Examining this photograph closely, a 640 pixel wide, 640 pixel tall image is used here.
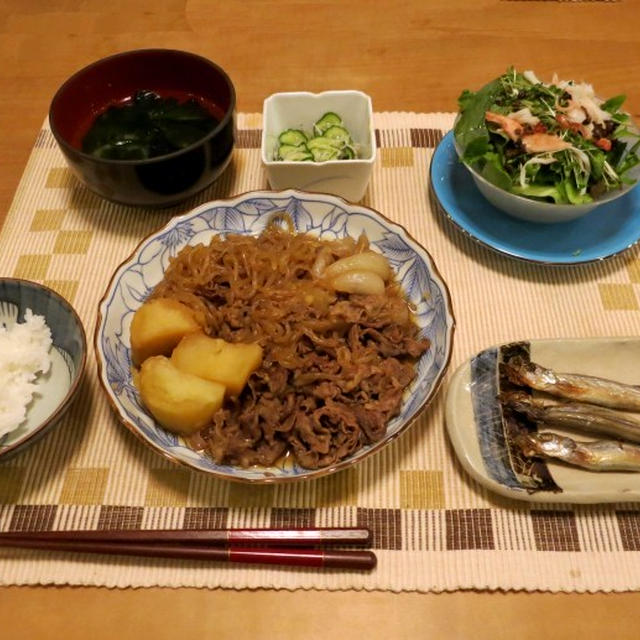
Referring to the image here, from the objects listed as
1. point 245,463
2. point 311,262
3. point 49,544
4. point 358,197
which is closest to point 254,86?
point 358,197

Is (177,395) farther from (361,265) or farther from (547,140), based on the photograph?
(547,140)

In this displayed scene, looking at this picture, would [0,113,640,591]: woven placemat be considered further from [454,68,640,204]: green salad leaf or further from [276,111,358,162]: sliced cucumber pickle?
[276,111,358,162]: sliced cucumber pickle

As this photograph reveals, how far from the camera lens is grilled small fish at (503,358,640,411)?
1972 mm

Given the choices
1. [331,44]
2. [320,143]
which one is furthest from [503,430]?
[331,44]

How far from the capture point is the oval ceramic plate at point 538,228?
2.41 m

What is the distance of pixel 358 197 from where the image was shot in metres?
2.67

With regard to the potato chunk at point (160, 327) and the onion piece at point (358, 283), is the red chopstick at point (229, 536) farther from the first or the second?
the onion piece at point (358, 283)

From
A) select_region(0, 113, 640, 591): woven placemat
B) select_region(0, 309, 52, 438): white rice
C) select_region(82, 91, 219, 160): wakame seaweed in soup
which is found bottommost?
select_region(0, 113, 640, 591): woven placemat

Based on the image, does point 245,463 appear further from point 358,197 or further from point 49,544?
point 358,197

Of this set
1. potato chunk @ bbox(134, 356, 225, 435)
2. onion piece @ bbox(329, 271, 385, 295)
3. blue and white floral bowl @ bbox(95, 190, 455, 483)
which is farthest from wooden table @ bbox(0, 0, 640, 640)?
potato chunk @ bbox(134, 356, 225, 435)

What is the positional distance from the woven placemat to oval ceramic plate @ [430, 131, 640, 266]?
11 cm

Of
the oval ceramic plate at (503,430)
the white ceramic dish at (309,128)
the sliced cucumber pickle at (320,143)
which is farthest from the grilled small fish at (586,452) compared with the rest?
the sliced cucumber pickle at (320,143)

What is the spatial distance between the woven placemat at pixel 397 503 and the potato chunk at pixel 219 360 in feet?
1.23

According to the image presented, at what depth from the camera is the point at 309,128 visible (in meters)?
2.81
